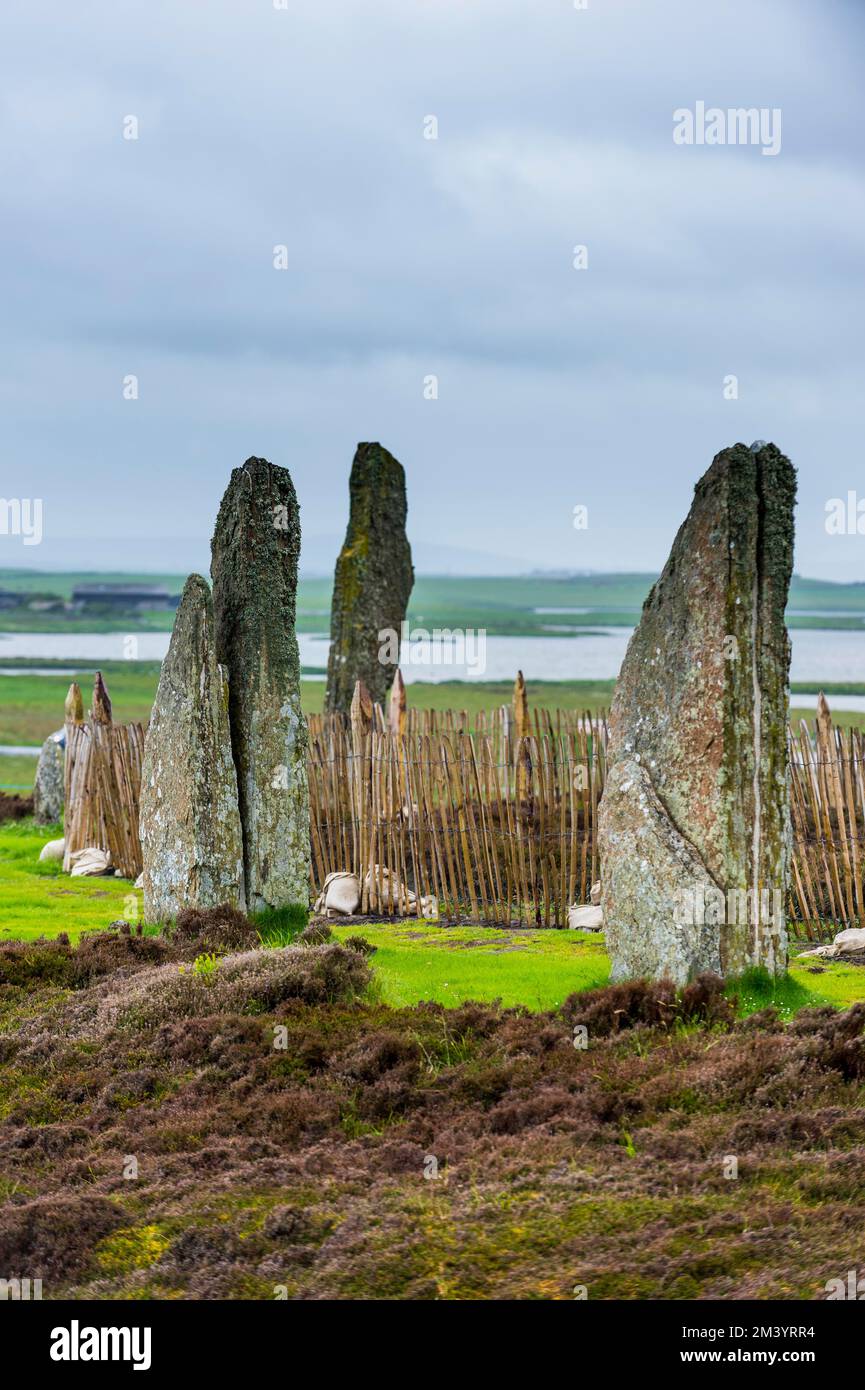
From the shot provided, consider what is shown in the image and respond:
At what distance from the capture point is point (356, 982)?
9594 millimetres

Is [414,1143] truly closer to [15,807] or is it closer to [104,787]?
[104,787]

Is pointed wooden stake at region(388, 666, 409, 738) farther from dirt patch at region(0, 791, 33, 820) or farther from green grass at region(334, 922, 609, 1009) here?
dirt patch at region(0, 791, 33, 820)

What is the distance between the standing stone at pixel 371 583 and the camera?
18.8 m

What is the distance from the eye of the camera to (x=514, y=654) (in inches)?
3155

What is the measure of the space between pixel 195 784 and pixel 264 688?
1.04 m

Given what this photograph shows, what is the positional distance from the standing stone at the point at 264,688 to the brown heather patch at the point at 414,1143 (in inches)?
80.0

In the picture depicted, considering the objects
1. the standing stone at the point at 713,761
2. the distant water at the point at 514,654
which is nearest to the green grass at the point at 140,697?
the distant water at the point at 514,654

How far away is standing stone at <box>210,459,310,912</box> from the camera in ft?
38.3

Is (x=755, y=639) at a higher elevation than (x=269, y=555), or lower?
lower

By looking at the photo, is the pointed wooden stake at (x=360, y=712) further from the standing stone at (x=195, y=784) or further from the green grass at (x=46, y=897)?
the standing stone at (x=195, y=784)

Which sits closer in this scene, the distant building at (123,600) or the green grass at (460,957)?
the green grass at (460,957)
